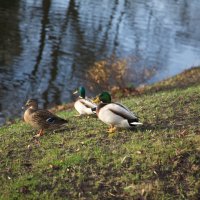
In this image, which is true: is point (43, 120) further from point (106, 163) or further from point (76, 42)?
point (76, 42)

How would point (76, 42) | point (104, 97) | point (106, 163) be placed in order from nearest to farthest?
point (106, 163) → point (104, 97) → point (76, 42)

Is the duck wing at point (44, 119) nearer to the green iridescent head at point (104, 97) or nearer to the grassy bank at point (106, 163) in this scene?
the grassy bank at point (106, 163)

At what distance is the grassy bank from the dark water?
8.39 meters

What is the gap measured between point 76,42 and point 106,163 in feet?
66.0

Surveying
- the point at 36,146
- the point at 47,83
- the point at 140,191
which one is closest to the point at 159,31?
the point at 47,83

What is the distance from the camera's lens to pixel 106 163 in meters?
7.37

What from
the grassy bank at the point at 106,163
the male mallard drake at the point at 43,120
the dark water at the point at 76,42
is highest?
the grassy bank at the point at 106,163

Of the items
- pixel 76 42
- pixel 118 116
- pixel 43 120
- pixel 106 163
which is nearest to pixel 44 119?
pixel 43 120

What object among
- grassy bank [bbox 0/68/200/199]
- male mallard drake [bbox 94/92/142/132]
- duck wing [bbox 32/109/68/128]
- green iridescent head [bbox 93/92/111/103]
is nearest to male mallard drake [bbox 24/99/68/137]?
duck wing [bbox 32/109/68/128]

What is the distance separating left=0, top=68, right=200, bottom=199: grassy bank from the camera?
667 centimetres

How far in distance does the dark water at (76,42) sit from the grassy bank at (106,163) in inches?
330

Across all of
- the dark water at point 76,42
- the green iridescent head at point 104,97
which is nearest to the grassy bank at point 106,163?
the green iridescent head at point 104,97

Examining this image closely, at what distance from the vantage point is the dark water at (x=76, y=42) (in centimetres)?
2061

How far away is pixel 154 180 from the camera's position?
22.1ft
